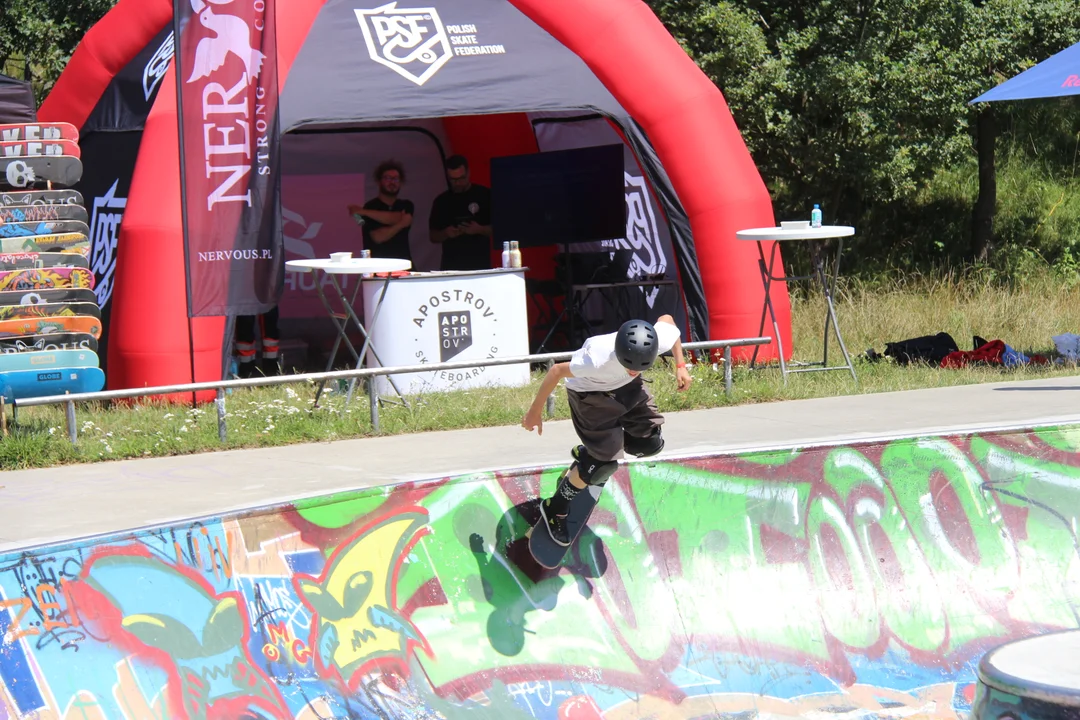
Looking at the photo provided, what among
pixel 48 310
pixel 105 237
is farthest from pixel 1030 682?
pixel 105 237

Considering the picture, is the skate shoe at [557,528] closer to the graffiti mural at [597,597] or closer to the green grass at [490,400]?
the graffiti mural at [597,597]

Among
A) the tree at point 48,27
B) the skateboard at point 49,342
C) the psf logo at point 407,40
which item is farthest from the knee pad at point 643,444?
the tree at point 48,27

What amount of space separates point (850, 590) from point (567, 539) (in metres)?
1.47

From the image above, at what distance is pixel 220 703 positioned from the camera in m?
4.76

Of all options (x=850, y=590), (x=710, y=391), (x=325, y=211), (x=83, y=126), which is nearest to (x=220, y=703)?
(x=850, y=590)

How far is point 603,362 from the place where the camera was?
18.4 feet

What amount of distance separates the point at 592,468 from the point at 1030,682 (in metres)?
3.01

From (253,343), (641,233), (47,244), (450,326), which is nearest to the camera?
(47,244)

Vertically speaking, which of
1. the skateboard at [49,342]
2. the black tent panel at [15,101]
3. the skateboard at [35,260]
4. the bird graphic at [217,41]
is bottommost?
the skateboard at [49,342]

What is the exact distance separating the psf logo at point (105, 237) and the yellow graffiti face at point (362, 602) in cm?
716

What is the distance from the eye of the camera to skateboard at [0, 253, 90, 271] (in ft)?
28.8

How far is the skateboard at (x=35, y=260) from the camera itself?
28.8ft

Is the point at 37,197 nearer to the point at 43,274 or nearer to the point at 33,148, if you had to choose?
the point at 33,148

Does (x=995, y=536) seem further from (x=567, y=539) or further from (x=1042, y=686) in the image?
(x=1042, y=686)
